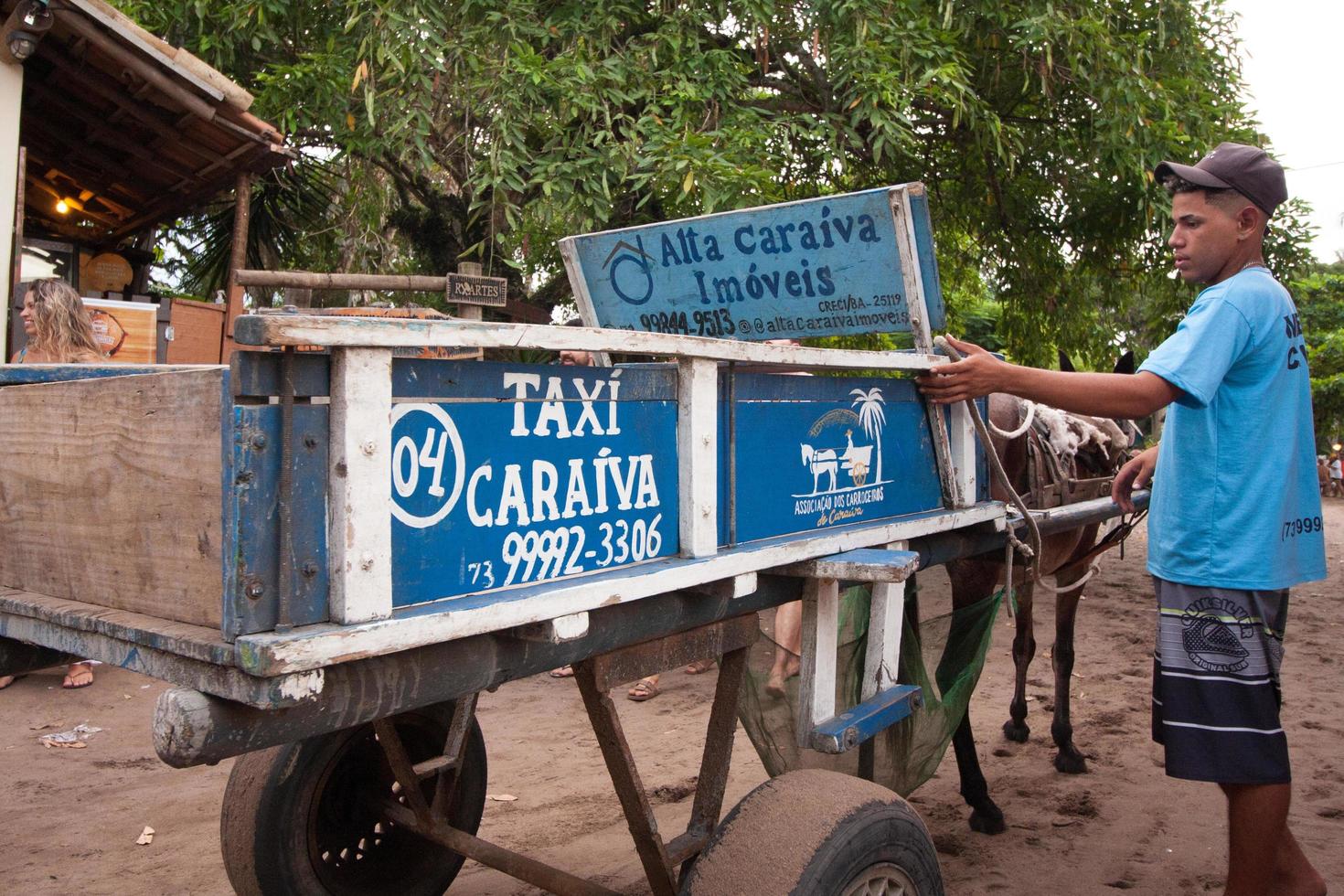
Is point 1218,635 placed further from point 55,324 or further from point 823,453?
point 55,324

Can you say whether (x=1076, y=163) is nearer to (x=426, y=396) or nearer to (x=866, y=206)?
(x=866, y=206)

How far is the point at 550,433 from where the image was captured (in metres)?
1.72

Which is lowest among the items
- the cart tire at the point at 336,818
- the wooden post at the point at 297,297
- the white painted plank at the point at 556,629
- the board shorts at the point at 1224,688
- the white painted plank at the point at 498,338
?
the cart tire at the point at 336,818

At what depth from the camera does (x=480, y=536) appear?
1618mm

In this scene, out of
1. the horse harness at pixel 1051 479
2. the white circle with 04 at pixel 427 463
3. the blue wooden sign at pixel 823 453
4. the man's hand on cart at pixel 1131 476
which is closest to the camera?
the white circle with 04 at pixel 427 463

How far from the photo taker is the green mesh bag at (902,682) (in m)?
2.82

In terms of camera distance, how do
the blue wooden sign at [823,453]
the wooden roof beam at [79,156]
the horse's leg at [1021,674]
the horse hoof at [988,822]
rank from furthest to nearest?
1. the wooden roof beam at [79,156]
2. the horse's leg at [1021,674]
3. the horse hoof at [988,822]
4. the blue wooden sign at [823,453]

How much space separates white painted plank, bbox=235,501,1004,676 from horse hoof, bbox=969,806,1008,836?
1.95 meters

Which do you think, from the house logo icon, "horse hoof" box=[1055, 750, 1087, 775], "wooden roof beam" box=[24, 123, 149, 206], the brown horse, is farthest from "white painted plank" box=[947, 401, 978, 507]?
"wooden roof beam" box=[24, 123, 149, 206]

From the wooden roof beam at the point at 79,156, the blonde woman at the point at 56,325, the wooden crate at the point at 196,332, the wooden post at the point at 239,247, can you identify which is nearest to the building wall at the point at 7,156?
the wooden crate at the point at 196,332

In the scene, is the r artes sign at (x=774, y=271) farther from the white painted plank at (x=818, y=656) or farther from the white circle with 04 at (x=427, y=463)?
the white circle with 04 at (x=427, y=463)

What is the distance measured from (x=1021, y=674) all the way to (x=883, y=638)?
105 inches

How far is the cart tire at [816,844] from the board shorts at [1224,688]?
0.77m

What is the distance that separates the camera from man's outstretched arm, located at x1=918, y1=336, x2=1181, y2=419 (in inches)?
91.6
